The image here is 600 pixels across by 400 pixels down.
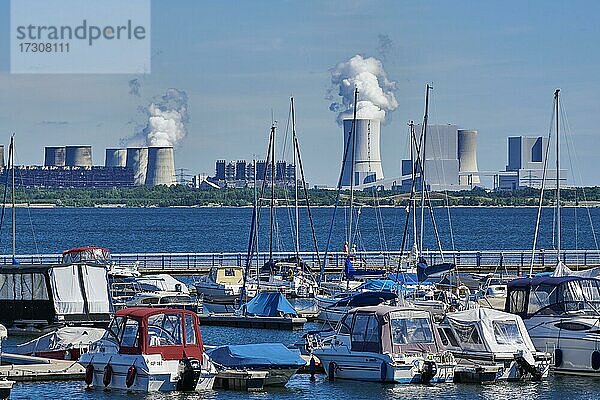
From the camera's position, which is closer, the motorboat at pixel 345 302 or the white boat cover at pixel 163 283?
the motorboat at pixel 345 302

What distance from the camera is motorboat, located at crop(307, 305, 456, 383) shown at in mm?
33500

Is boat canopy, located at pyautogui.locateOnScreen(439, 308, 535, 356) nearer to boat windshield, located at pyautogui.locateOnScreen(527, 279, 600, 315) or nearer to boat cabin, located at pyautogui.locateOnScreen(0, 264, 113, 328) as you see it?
boat windshield, located at pyautogui.locateOnScreen(527, 279, 600, 315)

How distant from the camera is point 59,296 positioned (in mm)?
45875

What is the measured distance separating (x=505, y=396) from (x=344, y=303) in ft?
49.0

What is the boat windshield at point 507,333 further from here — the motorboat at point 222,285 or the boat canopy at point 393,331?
the motorboat at point 222,285

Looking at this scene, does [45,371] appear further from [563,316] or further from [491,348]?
[563,316]

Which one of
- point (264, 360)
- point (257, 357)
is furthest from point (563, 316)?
point (257, 357)

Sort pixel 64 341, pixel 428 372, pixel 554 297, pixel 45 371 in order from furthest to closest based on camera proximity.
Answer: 1. pixel 554 297
2. pixel 64 341
3. pixel 45 371
4. pixel 428 372

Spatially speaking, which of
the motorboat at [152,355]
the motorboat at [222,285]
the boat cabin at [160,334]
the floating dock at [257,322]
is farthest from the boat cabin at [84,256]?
the boat cabin at [160,334]

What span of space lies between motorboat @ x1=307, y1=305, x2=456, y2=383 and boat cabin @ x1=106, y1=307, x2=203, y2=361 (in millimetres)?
4206

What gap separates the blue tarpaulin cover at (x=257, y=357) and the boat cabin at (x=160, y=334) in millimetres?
1614

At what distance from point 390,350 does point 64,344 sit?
928 centimetres

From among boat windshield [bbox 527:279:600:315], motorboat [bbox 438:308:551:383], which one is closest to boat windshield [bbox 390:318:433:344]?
motorboat [bbox 438:308:551:383]

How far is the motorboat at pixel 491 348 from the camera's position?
3431 centimetres
